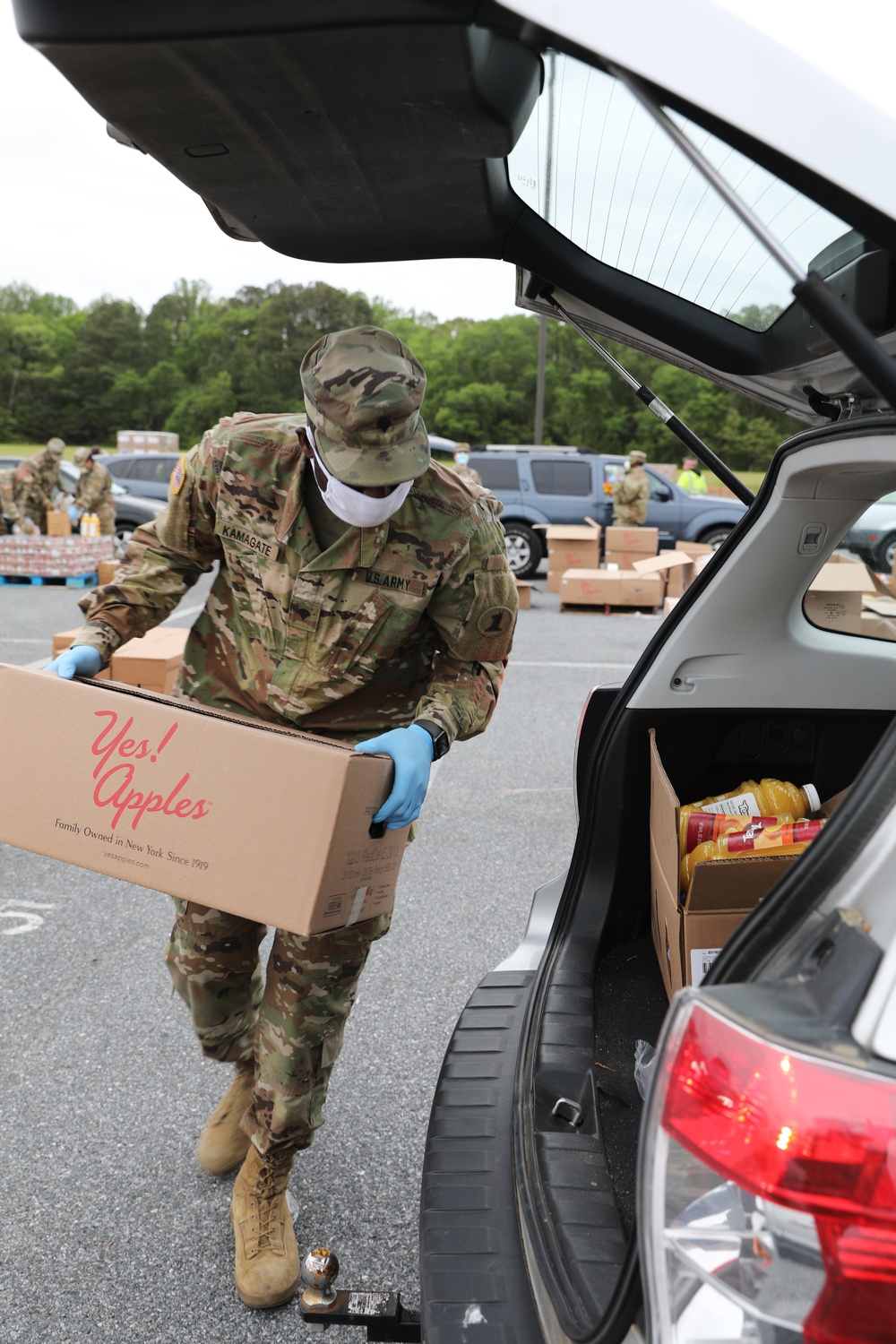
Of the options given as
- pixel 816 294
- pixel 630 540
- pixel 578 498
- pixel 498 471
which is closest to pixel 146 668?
pixel 816 294

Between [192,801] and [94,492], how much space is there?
40.4 feet

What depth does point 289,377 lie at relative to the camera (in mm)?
44156

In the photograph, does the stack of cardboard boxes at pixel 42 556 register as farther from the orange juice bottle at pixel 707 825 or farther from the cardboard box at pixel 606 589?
the orange juice bottle at pixel 707 825

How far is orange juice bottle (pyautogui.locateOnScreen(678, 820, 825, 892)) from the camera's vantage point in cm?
169

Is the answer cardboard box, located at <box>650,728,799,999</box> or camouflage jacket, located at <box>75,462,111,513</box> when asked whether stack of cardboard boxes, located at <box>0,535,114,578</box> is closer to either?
camouflage jacket, located at <box>75,462,111,513</box>

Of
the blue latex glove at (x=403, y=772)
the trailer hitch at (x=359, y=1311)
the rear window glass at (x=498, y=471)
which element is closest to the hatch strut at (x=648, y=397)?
the blue latex glove at (x=403, y=772)

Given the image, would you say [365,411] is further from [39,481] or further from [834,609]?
[39,481]

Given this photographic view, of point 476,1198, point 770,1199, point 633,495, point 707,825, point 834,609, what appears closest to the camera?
point 770,1199

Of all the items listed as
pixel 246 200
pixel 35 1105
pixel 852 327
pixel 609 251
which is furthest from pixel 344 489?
pixel 35 1105

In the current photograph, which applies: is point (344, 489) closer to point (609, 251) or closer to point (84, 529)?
point (609, 251)

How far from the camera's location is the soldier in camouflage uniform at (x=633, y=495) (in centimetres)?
1259

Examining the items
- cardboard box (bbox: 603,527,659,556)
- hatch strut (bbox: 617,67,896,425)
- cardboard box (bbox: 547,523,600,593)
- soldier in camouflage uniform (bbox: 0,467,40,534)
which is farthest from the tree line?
hatch strut (bbox: 617,67,896,425)

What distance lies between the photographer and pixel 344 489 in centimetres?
182

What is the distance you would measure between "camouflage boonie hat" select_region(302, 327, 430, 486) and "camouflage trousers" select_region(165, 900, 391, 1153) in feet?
2.97
